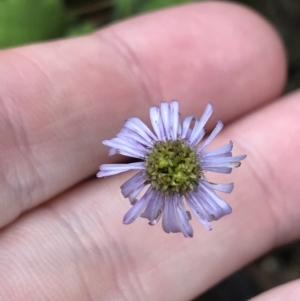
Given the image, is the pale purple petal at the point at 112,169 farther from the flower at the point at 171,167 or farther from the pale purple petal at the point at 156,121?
Answer: the pale purple petal at the point at 156,121

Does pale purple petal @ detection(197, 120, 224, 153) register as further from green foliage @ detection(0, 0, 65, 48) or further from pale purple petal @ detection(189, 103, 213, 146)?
green foliage @ detection(0, 0, 65, 48)

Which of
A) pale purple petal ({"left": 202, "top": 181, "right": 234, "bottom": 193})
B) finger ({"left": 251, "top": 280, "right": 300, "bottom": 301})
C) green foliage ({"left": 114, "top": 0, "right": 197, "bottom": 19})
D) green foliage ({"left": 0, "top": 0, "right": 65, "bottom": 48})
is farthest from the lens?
green foliage ({"left": 114, "top": 0, "right": 197, "bottom": 19})

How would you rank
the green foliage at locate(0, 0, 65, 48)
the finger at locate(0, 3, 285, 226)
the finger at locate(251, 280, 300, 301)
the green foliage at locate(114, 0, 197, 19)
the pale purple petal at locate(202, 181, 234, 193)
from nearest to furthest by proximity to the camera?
the pale purple petal at locate(202, 181, 234, 193), the finger at locate(251, 280, 300, 301), the finger at locate(0, 3, 285, 226), the green foliage at locate(0, 0, 65, 48), the green foliage at locate(114, 0, 197, 19)

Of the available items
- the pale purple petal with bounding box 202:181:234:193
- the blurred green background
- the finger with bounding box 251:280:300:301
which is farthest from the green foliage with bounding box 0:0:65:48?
the finger with bounding box 251:280:300:301

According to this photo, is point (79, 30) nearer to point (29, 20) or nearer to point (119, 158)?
point (29, 20)

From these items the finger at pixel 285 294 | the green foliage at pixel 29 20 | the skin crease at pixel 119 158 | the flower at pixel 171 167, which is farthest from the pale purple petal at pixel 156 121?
the green foliage at pixel 29 20

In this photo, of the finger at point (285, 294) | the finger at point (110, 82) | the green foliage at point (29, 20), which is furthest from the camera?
the green foliage at point (29, 20)

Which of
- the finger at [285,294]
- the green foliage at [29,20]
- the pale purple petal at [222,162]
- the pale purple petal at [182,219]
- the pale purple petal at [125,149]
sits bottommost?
the finger at [285,294]

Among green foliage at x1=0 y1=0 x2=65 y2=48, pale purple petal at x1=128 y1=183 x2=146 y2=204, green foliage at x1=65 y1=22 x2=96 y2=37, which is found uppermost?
green foliage at x1=0 y1=0 x2=65 y2=48
